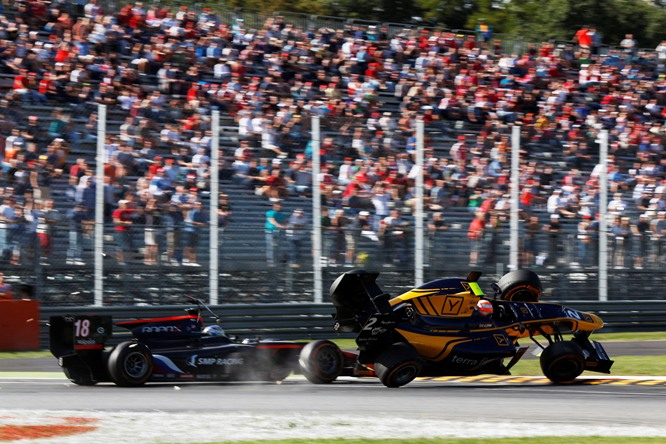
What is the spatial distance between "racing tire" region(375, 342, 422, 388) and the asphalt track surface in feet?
0.59

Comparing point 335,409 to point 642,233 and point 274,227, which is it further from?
point 642,233

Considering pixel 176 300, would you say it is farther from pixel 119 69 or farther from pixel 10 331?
pixel 119 69

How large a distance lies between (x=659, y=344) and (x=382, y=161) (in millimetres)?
5651

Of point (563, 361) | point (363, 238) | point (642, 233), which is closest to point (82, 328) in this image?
point (563, 361)

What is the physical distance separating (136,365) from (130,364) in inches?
2.6

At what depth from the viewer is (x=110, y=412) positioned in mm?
9930

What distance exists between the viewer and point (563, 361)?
12.6 m

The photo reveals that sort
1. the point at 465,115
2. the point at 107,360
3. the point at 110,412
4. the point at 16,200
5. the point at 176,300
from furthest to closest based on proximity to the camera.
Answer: the point at 465,115, the point at 176,300, the point at 16,200, the point at 107,360, the point at 110,412

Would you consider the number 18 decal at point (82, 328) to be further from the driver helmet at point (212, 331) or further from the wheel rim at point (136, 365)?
the driver helmet at point (212, 331)

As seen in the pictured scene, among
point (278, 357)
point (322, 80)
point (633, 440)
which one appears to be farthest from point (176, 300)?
point (633, 440)

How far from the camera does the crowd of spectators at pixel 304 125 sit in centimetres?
1673

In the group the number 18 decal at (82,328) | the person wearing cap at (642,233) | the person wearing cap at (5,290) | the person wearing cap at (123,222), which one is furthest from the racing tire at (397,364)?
the person wearing cap at (642,233)

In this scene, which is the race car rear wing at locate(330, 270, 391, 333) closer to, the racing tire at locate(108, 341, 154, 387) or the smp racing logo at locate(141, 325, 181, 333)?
the smp racing logo at locate(141, 325, 181, 333)

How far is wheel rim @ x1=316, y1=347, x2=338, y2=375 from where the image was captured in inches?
488
